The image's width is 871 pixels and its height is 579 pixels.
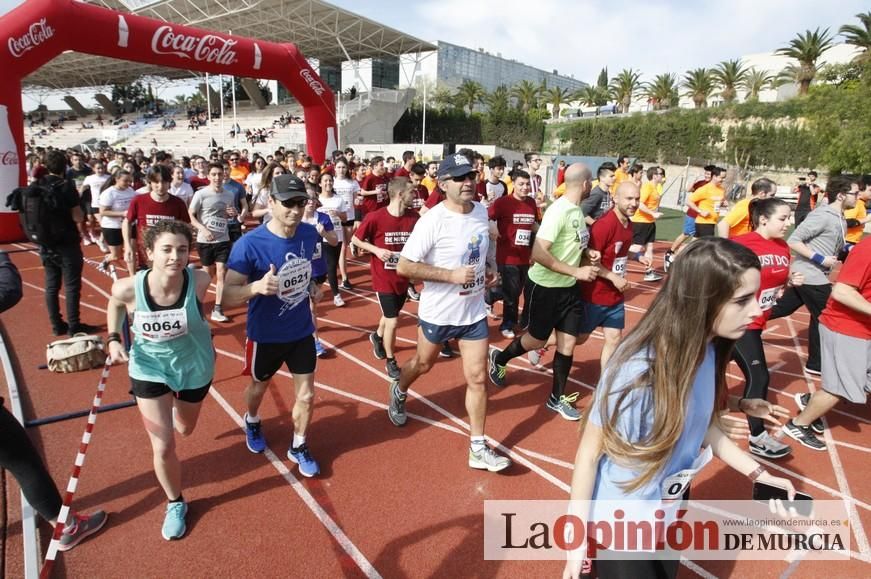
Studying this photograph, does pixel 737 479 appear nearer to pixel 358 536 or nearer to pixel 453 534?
pixel 453 534

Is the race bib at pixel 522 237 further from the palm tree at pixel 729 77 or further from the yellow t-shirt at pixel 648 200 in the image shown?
the palm tree at pixel 729 77

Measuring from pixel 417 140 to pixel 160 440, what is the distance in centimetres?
4937

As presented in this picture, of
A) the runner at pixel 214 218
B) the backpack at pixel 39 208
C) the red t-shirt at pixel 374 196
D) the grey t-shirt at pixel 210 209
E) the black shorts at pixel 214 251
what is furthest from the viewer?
the red t-shirt at pixel 374 196

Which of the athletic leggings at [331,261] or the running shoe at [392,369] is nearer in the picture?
the running shoe at [392,369]

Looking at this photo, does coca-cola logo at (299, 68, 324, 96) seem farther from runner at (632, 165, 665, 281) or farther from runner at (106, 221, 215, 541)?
runner at (106, 221, 215, 541)

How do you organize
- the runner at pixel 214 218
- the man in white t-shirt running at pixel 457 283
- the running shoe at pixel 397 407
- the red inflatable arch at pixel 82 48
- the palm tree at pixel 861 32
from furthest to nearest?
1. the palm tree at pixel 861 32
2. the red inflatable arch at pixel 82 48
3. the runner at pixel 214 218
4. the running shoe at pixel 397 407
5. the man in white t-shirt running at pixel 457 283

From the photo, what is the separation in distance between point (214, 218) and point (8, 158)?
7.67 meters

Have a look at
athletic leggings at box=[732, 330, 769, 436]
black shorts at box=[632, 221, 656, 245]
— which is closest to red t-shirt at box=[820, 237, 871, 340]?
athletic leggings at box=[732, 330, 769, 436]

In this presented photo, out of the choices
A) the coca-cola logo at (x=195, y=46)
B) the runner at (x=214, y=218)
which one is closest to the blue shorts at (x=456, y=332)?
the runner at (x=214, y=218)

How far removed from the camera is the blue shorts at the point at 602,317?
431cm

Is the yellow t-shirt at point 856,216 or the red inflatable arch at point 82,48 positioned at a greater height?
the red inflatable arch at point 82,48

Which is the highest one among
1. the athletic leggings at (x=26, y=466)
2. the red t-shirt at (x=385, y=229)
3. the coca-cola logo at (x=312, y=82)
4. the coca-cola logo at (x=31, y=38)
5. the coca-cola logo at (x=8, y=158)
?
the coca-cola logo at (x=312, y=82)

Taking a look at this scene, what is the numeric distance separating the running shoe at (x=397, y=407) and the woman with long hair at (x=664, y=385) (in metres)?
2.61

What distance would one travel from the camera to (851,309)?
3508mm
